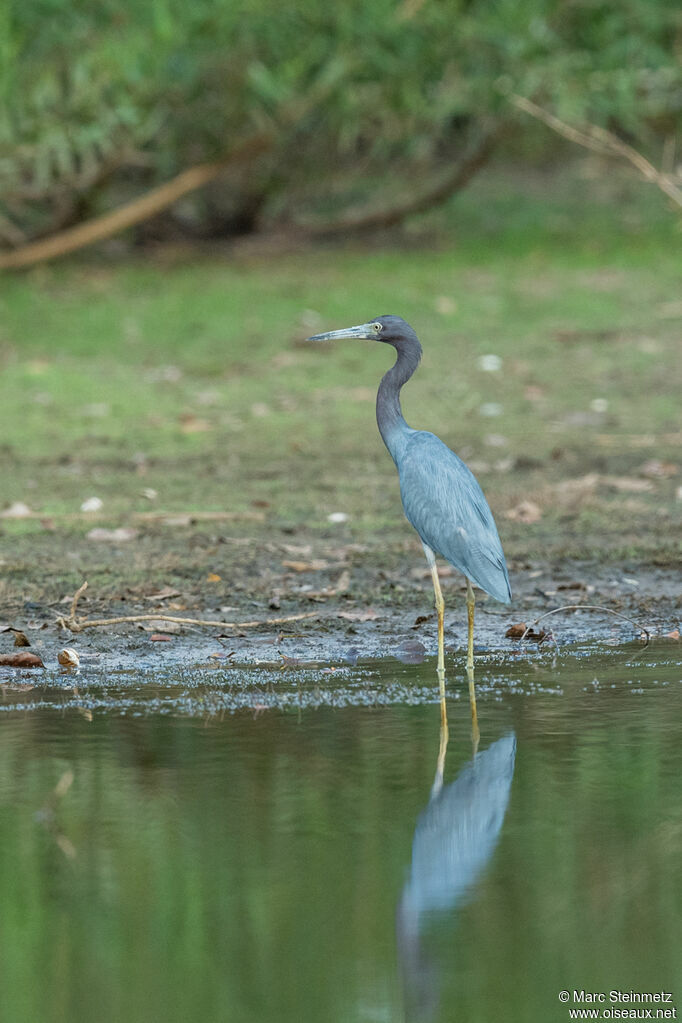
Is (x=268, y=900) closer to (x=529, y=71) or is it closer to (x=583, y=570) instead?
(x=583, y=570)

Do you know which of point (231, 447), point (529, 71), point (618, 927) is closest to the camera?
point (618, 927)

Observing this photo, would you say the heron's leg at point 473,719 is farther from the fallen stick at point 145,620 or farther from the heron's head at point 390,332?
the heron's head at point 390,332

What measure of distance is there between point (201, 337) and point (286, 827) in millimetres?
8544

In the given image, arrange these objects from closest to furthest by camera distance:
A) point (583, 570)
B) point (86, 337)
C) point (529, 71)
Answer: point (583, 570) → point (86, 337) → point (529, 71)

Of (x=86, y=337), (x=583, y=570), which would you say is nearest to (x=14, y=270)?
(x=86, y=337)

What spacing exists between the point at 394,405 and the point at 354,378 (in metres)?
5.08

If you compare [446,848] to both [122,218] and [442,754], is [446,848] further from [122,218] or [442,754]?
[122,218]

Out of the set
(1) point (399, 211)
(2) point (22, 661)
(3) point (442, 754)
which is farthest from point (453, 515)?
(1) point (399, 211)

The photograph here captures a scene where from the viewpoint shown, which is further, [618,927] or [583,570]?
[583,570]

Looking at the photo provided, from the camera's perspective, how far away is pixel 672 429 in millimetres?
10477

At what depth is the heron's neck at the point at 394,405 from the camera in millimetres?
6746

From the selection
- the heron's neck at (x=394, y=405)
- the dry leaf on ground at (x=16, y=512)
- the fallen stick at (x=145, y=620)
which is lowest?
the dry leaf on ground at (x=16, y=512)

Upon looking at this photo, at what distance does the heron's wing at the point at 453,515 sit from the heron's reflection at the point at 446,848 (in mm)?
927

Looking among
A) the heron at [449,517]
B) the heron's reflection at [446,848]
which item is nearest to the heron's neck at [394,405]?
the heron at [449,517]
